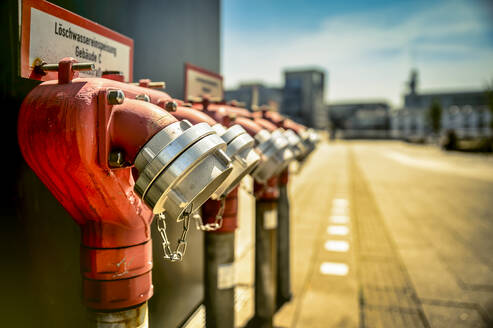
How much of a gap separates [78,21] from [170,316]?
1776mm

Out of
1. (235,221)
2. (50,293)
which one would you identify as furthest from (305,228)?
(50,293)

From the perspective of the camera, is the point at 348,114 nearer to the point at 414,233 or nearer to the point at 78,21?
the point at 414,233

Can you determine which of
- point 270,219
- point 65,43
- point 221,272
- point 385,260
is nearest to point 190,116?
point 65,43

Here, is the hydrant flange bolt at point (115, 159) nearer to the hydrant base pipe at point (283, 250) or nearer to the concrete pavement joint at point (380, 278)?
the hydrant base pipe at point (283, 250)

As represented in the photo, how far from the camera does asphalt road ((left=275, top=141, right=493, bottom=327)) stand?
119 inches

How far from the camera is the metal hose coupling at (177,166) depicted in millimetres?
831

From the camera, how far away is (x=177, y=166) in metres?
0.83

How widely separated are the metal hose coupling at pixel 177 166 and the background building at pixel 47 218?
61 cm

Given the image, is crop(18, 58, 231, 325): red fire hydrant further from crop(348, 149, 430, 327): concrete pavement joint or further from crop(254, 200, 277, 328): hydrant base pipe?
crop(348, 149, 430, 327): concrete pavement joint

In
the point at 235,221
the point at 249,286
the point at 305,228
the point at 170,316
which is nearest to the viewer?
the point at 235,221

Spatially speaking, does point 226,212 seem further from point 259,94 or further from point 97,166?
point 259,94

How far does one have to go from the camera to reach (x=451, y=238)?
16.7 ft

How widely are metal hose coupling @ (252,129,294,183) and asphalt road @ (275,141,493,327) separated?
1667 millimetres

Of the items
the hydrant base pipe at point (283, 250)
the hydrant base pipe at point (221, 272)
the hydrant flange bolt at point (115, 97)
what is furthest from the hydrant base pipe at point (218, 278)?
the hydrant base pipe at point (283, 250)
